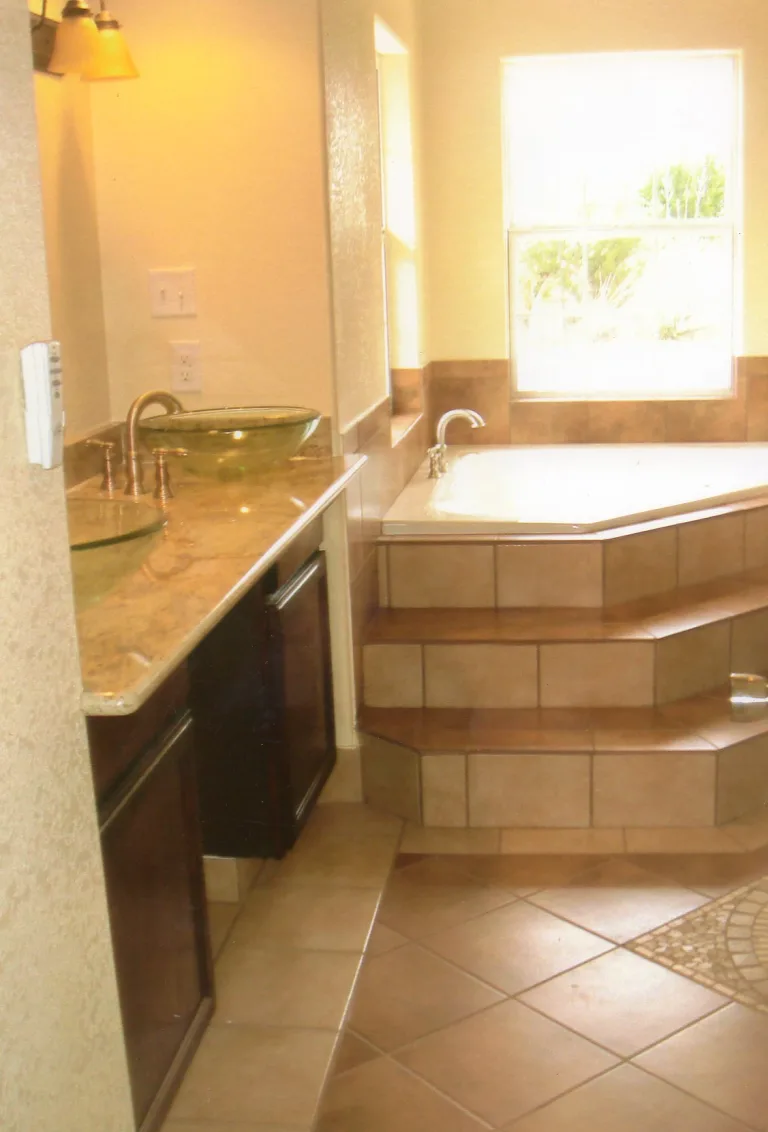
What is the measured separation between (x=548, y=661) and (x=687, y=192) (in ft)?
7.82

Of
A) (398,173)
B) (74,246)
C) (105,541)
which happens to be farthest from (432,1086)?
(398,173)

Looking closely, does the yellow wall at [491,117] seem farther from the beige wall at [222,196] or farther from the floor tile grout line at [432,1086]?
the floor tile grout line at [432,1086]

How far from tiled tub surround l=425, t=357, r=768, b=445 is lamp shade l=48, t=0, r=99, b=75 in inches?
98.8

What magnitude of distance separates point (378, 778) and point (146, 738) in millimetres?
1470

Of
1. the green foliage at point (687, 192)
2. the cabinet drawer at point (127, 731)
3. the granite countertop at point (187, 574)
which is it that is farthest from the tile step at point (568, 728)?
the green foliage at point (687, 192)

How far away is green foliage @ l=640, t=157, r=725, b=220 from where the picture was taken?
188 inches

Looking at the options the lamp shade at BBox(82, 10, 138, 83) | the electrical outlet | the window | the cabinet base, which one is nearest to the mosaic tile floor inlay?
the cabinet base

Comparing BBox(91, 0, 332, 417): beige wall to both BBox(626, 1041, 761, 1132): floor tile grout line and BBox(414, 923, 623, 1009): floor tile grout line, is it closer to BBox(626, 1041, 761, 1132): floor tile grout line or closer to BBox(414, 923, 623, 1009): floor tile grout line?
BBox(414, 923, 623, 1009): floor tile grout line

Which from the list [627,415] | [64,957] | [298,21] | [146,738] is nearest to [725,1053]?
[146,738]

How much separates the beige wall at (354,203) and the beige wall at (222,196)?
66 mm

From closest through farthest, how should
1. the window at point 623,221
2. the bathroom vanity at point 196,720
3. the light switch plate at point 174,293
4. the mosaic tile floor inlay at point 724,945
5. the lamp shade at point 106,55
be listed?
the bathroom vanity at point 196,720, the mosaic tile floor inlay at point 724,945, the lamp shade at point 106,55, the light switch plate at point 174,293, the window at point 623,221

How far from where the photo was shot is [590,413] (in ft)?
16.0

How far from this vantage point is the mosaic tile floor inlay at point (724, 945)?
2.31 metres

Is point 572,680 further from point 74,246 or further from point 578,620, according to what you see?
point 74,246
